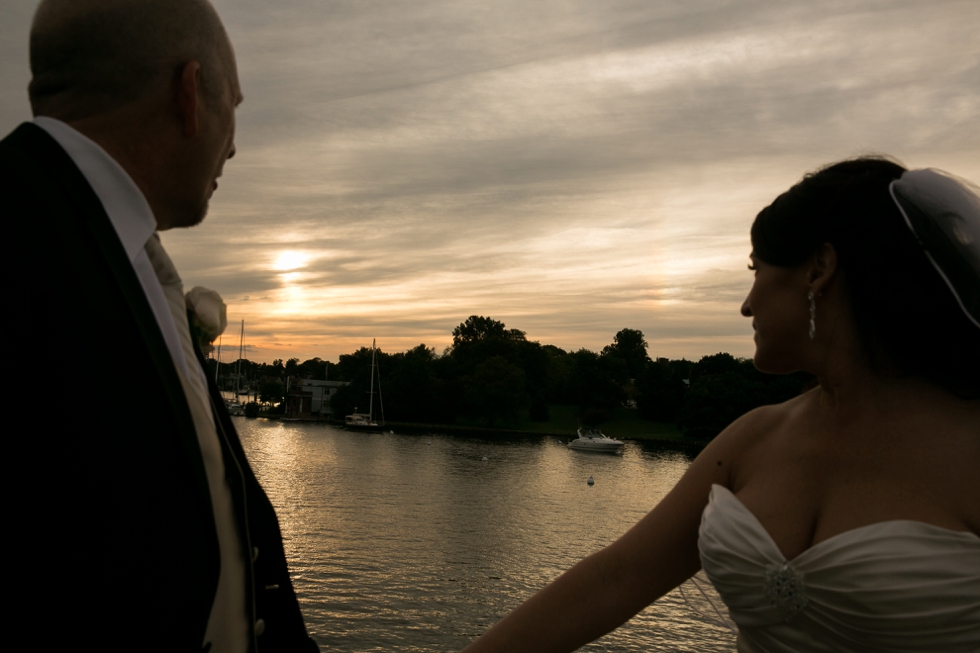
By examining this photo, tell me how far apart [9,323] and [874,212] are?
76.2 inches

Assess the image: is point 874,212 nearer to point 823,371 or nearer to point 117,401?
point 823,371

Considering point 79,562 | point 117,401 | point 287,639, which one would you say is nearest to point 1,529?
point 79,562

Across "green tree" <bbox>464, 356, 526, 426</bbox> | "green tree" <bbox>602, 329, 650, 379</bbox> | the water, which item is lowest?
the water

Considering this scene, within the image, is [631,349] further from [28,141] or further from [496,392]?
[28,141]

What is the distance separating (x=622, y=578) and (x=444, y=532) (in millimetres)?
33458

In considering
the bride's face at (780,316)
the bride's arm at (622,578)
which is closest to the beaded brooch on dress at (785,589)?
the bride's arm at (622,578)

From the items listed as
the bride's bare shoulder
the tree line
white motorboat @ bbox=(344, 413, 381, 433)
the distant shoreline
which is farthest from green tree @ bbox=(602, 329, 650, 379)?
the bride's bare shoulder

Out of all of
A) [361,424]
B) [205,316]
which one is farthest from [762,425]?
[361,424]

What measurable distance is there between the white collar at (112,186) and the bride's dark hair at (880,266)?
62.1 inches

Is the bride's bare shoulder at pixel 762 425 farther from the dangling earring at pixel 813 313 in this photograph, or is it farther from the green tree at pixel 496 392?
the green tree at pixel 496 392

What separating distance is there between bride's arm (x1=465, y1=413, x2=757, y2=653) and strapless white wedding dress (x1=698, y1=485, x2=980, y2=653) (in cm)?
9

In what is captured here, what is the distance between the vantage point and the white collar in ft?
4.46

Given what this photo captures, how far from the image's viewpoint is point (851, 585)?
1.90 m

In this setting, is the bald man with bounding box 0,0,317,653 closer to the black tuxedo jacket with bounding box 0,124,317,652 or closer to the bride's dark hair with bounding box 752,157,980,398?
the black tuxedo jacket with bounding box 0,124,317,652
